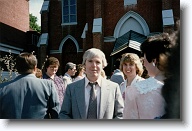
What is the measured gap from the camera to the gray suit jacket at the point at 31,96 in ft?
7.58

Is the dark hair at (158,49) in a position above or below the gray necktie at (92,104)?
above

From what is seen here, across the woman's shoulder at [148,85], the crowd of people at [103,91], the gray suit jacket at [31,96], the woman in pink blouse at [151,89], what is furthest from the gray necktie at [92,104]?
the woman's shoulder at [148,85]

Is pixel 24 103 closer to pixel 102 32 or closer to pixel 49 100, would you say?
pixel 49 100

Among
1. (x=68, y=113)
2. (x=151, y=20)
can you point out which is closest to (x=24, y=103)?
(x=68, y=113)

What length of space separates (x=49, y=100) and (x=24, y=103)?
0.81ft

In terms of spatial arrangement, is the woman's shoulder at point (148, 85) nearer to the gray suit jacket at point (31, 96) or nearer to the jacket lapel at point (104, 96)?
the jacket lapel at point (104, 96)

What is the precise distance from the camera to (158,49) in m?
1.76

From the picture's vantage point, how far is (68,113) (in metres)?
2.21

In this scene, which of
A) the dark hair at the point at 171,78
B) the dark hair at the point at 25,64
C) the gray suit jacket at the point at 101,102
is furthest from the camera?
the dark hair at the point at 25,64

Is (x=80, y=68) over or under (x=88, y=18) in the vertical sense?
under

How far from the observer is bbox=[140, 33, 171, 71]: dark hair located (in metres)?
1.75

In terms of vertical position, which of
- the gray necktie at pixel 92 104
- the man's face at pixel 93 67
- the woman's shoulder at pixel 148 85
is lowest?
the gray necktie at pixel 92 104

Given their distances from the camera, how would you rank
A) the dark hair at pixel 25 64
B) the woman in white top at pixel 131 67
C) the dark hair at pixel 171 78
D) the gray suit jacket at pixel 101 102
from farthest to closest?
the woman in white top at pixel 131 67, the dark hair at pixel 25 64, the gray suit jacket at pixel 101 102, the dark hair at pixel 171 78

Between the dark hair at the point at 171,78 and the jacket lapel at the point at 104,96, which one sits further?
the jacket lapel at the point at 104,96
